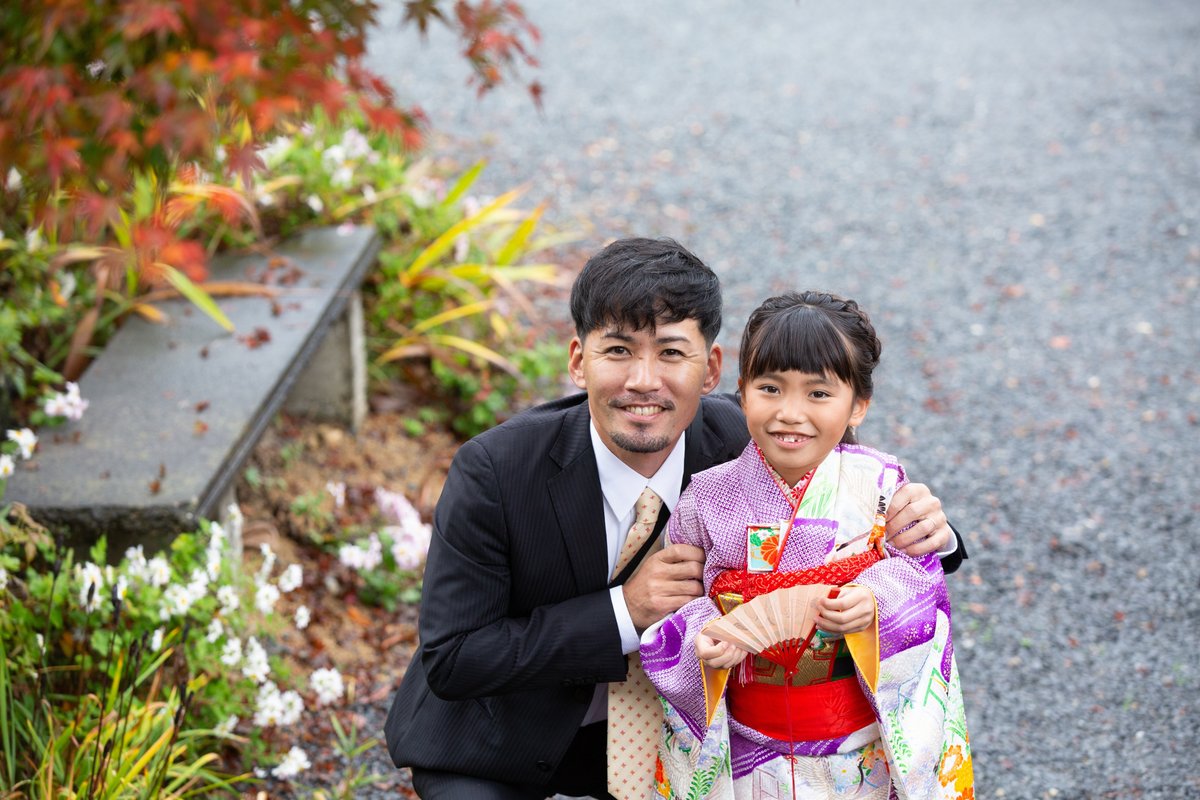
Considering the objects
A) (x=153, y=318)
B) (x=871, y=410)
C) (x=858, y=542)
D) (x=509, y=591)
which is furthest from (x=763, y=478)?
(x=871, y=410)


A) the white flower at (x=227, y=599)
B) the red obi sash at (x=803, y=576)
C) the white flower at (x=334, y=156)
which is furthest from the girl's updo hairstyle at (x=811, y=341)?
the white flower at (x=334, y=156)

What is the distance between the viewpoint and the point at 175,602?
3102 millimetres

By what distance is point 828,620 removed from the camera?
1978 mm

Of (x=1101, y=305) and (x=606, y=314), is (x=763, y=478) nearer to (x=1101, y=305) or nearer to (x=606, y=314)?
(x=606, y=314)

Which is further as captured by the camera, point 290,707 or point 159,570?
point 290,707

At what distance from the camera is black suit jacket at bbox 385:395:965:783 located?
7.65 ft

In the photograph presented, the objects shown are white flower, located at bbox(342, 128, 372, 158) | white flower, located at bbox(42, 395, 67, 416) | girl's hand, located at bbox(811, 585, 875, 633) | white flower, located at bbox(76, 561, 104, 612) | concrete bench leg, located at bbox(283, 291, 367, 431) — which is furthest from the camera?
white flower, located at bbox(342, 128, 372, 158)

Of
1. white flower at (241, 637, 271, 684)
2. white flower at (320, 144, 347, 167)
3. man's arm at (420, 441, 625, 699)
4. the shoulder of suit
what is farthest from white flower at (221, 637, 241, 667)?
white flower at (320, 144, 347, 167)

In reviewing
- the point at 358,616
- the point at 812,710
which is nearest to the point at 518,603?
the point at 812,710

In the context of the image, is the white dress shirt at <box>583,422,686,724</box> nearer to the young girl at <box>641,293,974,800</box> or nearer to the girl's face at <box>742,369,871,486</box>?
the young girl at <box>641,293,974,800</box>

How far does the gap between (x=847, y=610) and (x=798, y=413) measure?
0.34 meters

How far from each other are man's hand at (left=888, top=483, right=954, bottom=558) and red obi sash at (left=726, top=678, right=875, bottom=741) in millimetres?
264

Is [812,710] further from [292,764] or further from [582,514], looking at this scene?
[292,764]

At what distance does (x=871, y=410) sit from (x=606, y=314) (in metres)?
3.30
